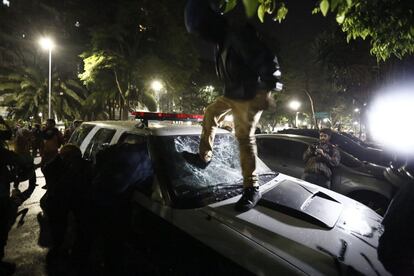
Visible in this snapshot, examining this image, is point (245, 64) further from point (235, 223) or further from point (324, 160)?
point (324, 160)

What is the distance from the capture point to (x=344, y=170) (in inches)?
225

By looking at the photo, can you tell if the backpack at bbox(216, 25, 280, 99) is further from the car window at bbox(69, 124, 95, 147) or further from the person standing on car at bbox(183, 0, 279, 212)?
the car window at bbox(69, 124, 95, 147)

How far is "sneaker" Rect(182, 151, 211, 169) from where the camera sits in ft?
9.95

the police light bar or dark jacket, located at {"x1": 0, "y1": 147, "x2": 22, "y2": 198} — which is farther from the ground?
the police light bar

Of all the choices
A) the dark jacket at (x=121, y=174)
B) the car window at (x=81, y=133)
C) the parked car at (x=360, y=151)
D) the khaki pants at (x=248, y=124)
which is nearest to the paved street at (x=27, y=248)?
the dark jacket at (x=121, y=174)

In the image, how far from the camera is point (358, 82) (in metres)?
15.7

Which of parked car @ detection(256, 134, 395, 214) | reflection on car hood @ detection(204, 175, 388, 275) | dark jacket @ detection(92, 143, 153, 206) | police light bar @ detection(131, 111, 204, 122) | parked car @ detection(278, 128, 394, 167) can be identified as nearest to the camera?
reflection on car hood @ detection(204, 175, 388, 275)

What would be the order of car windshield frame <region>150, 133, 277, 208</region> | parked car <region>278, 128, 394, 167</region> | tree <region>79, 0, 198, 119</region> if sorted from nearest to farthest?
1. car windshield frame <region>150, 133, 277, 208</region>
2. parked car <region>278, 128, 394, 167</region>
3. tree <region>79, 0, 198, 119</region>

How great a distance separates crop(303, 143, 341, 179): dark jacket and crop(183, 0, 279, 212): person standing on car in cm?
319

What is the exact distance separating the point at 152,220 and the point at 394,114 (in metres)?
2.39

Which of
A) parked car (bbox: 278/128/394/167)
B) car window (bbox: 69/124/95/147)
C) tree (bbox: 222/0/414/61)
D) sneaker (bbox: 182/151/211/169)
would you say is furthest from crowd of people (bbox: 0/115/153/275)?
parked car (bbox: 278/128/394/167)

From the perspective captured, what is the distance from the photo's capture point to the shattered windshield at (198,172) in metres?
2.64

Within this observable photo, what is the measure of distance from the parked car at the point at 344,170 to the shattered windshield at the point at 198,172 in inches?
109

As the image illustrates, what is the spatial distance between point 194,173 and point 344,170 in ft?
13.1
